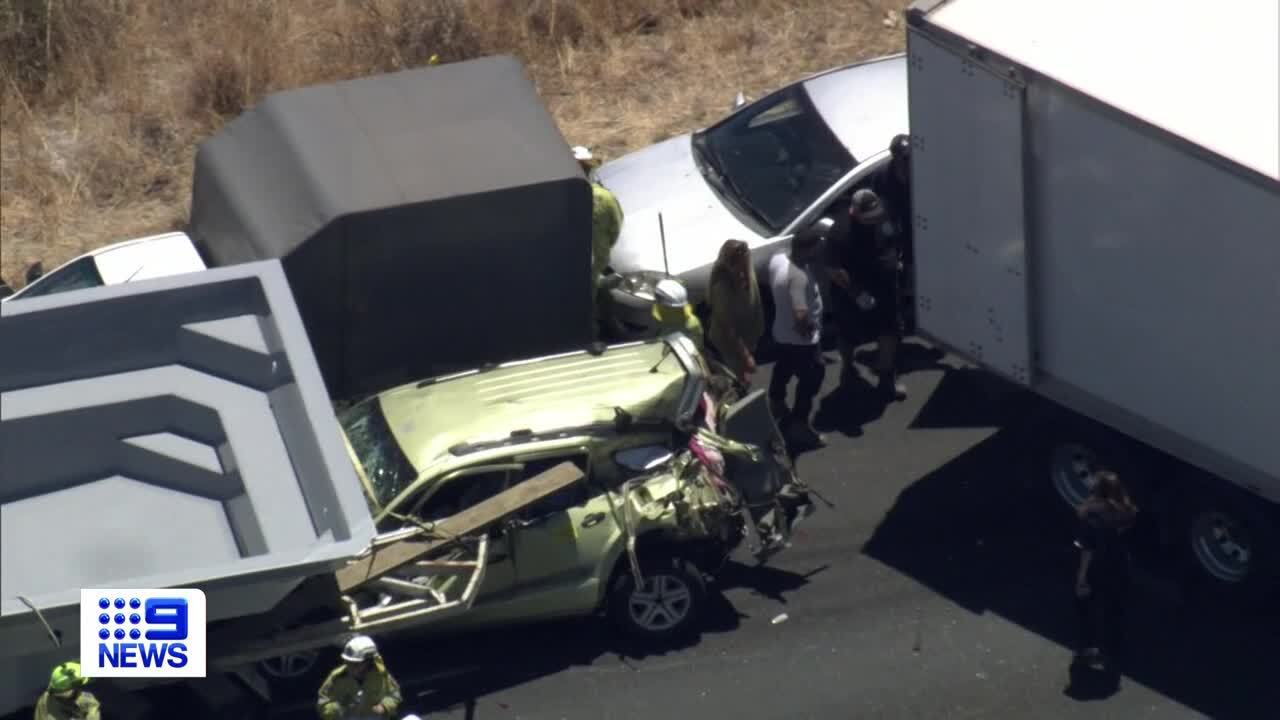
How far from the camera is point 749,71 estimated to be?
1862cm

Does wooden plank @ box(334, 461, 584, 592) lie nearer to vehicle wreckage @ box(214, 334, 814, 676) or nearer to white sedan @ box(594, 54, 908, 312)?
vehicle wreckage @ box(214, 334, 814, 676)

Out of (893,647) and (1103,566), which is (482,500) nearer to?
(893,647)

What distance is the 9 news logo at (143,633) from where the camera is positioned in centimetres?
977

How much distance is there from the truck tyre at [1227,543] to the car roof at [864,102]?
4.05 m

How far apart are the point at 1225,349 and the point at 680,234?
4.66 metres

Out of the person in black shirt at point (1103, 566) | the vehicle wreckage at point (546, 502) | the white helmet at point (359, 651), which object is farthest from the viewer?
the person in black shirt at point (1103, 566)

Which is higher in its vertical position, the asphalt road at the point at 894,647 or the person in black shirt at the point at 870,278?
the person in black shirt at the point at 870,278

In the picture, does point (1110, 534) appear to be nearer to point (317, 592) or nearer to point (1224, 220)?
point (1224, 220)

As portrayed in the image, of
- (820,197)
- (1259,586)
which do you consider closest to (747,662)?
(1259,586)

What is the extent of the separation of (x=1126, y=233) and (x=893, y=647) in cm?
293

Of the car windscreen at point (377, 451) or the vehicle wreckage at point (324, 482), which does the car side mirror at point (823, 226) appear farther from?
the car windscreen at point (377, 451)

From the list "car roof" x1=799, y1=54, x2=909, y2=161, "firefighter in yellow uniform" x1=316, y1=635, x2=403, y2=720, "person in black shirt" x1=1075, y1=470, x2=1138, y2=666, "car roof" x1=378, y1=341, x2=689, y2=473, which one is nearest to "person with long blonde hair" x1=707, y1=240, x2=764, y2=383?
"car roof" x1=378, y1=341, x2=689, y2=473

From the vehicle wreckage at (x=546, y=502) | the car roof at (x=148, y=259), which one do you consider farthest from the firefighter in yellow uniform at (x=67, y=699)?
the car roof at (x=148, y=259)

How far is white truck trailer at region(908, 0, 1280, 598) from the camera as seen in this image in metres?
10.9
